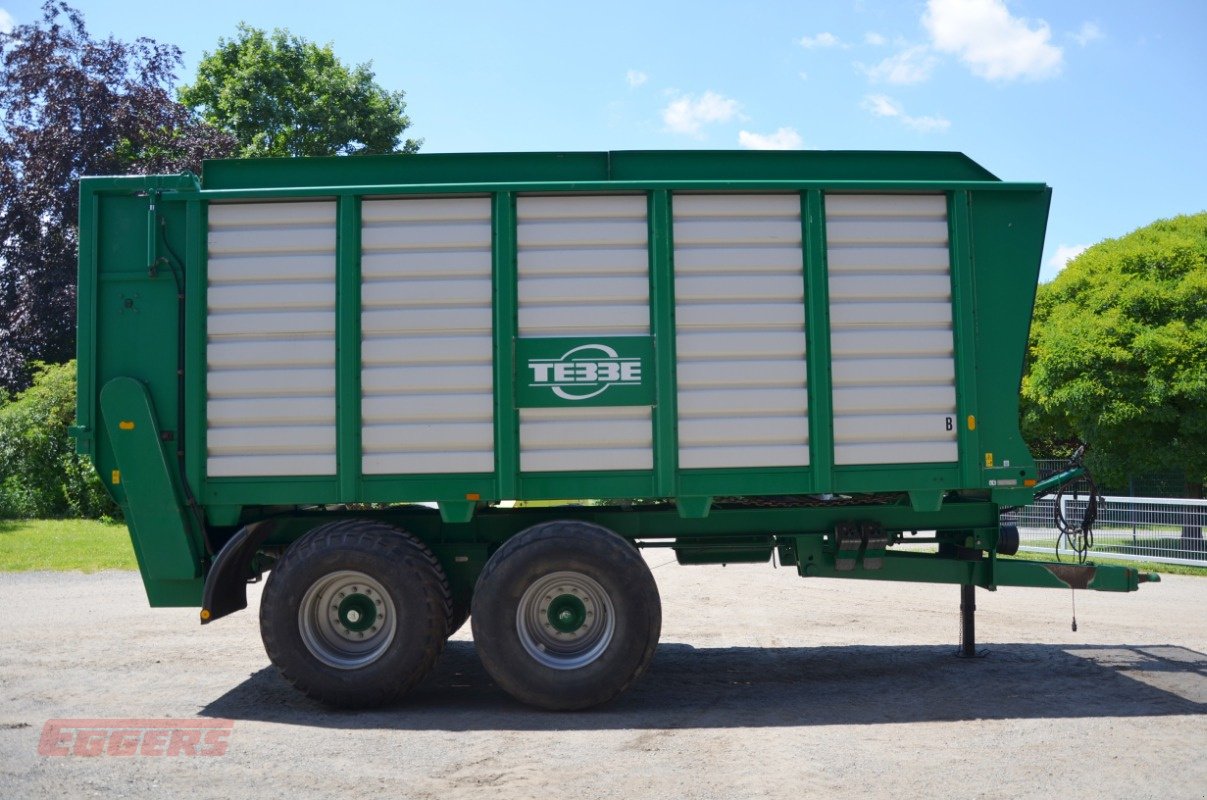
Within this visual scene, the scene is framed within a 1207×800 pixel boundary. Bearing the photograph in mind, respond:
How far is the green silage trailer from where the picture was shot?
6695 millimetres

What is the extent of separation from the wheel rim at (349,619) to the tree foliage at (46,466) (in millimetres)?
15439

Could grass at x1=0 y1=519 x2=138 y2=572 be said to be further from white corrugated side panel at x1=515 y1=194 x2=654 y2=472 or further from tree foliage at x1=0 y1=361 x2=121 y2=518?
white corrugated side panel at x1=515 y1=194 x2=654 y2=472

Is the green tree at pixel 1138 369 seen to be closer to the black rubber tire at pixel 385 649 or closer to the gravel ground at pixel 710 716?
the gravel ground at pixel 710 716

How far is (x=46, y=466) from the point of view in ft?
66.6

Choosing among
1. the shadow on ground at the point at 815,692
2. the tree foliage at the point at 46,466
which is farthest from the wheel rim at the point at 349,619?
the tree foliage at the point at 46,466

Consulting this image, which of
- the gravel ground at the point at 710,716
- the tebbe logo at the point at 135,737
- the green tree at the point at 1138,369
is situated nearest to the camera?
the gravel ground at the point at 710,716

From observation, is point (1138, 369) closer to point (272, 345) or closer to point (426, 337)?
point (426, 337)

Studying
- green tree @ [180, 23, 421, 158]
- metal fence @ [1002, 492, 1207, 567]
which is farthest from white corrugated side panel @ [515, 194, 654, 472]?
green tree @ [180, 23, 421, 158]

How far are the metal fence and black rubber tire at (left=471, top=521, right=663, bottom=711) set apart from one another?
29.0 ft

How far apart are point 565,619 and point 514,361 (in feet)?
5.81

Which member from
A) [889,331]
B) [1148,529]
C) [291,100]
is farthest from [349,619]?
[291,100]

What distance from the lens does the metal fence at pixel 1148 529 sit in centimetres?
1377

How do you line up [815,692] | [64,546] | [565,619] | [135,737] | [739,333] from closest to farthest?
[135,737]
[565,619]
[739,333]
[815,692]
[64,546]

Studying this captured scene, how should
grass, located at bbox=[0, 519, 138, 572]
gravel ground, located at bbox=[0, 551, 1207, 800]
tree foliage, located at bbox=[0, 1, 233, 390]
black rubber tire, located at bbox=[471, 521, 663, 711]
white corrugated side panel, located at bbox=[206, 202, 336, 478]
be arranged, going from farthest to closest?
tree foliage, located at bbox=[0, 1, 233, 390] → grass, located at bbox=[0, 519, 138, 572] → white corrugated side panel, located at bbox=[206, 202, 336, 478] → black rubber tire, located at bbox=[471, 521, 663, 711] → gravel ground, located at bbox=[0, 551, 1207, 800]
